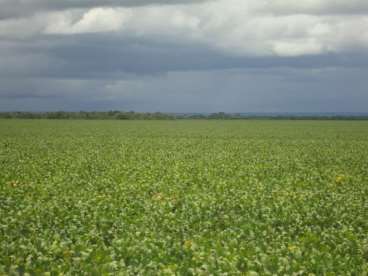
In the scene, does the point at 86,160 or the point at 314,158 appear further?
the point at 314,158

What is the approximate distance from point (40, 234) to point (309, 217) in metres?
5.73

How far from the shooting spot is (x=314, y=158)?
27.8 metres

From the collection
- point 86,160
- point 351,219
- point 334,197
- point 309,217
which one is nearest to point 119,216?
point 309,217

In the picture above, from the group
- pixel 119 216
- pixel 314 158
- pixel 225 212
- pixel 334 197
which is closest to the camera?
pixel 119 216

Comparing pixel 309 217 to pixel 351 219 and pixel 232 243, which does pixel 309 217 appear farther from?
pixel 232 243

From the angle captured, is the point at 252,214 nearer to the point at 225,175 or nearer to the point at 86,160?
the point at 225,175

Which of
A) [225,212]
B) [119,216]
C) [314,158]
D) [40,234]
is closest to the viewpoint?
[40,234]

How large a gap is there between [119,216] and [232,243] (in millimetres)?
3392

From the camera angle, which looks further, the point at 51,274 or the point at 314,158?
the point at 314,158

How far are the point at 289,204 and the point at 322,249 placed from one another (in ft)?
14.2

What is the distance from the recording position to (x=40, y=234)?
10.7 meters

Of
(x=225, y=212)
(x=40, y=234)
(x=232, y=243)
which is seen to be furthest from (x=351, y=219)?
(x=40, y=234)

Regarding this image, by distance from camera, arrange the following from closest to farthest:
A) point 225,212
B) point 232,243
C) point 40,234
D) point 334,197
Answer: point 232,243
point 40,234
point 225,212
point 334,197

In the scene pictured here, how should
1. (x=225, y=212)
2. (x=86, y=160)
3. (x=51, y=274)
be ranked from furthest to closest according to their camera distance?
(x=86, y=160), (x=225, y=212), (x=51, y=274)
